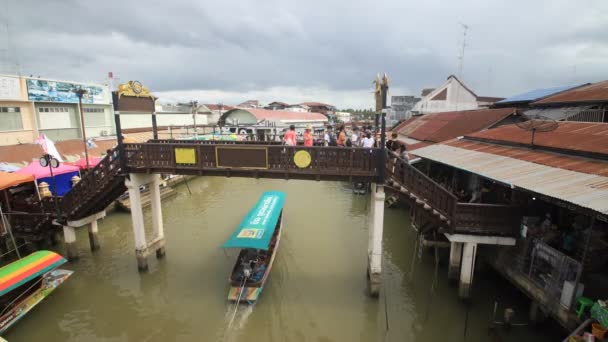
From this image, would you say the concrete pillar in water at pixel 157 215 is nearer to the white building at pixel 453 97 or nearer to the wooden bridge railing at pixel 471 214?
the wooden bridge railing at pixel 471 214

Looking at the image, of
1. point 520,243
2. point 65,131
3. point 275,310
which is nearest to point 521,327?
point 520,243

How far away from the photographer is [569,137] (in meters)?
11.1

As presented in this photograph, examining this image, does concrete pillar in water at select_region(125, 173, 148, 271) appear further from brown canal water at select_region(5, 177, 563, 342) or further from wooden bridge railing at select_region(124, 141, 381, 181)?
brown canal water at select_region(5, 177, 563, 342)

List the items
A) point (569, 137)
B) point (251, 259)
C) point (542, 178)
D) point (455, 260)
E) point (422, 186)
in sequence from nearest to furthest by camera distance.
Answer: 1. point (542, 178)
2. point (422, 186)
3. point (569, 137)
4. point (455, 260)
5. point (251, 259)

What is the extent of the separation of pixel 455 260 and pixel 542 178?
474cm

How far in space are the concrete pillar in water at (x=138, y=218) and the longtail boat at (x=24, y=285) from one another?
8.72ft

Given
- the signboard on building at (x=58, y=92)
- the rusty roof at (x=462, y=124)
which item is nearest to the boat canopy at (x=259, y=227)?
the rusty roof at (x=462, y=124)

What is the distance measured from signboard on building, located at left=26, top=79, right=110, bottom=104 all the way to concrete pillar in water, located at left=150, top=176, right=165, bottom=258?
816 inches

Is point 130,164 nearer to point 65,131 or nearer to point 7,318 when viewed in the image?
point 7,318

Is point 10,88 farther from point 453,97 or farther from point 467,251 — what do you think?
point 453,97

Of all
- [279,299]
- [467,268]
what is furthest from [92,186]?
[467,268]

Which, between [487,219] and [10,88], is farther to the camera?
[10,88]

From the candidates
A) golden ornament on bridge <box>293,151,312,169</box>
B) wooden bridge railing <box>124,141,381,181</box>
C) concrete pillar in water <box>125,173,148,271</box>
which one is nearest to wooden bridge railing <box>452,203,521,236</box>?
wooden bridge railing <box>124,141,381,181</box>

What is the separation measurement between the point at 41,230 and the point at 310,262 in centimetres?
1273
